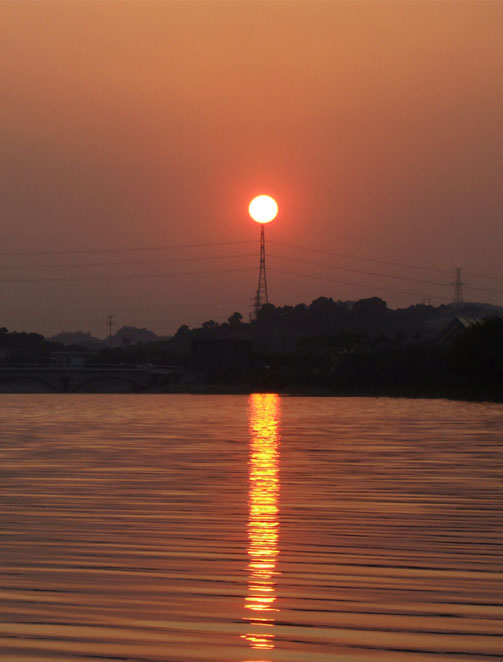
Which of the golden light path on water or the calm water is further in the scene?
the golden light path on water

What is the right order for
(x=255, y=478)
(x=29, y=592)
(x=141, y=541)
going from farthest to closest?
(x=255, y=478) → (x=141, y=541) → (x=29, y=592)

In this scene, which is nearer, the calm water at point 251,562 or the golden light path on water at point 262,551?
the calm water at point 251,562

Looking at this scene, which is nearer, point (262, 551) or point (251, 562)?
point (251, 562)

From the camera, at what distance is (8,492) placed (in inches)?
907

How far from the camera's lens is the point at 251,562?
14469mm

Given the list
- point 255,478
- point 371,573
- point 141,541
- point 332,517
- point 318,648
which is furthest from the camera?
point 255,478

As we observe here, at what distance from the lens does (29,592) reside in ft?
40.3

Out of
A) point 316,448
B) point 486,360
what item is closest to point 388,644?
point 316,448

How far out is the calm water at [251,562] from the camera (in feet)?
33.8

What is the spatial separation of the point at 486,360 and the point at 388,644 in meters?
104

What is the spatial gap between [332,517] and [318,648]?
9.00 m

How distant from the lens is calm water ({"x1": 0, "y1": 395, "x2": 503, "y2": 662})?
1029 cm

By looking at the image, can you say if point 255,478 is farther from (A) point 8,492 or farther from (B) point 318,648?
(B) point 318,648

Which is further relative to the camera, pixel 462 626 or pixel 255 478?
pixel 255 478
